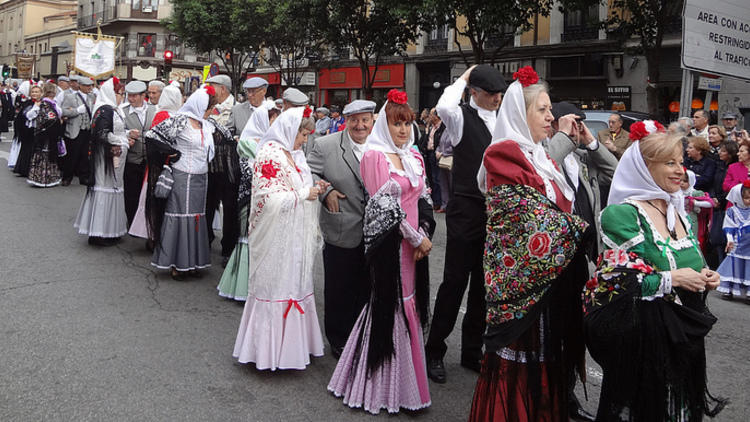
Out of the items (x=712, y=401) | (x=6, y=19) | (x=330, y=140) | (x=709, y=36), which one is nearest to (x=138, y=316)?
(x=330, y=140)

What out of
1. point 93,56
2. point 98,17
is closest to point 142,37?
point 98,17

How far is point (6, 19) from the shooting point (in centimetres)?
7325

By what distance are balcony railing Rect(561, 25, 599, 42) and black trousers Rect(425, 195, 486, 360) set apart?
2027 centimetres

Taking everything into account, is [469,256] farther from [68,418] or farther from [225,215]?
[225,215]

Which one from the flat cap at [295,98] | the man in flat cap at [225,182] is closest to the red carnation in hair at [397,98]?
the flat cap at [295,98]

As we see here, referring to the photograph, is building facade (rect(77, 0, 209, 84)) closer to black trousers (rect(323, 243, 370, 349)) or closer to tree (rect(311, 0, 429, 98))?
tree (rect(311, 0, 429, 98))

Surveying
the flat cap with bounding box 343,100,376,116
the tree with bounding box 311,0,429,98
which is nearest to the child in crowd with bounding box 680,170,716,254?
the flat cap with bounding box 343,100,376,116

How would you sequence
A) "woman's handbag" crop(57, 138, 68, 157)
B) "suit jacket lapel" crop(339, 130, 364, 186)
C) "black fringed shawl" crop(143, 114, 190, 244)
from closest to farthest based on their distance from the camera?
"suit jacket lapel" crop(339, 130, 364, 186)
"black fringed shawl" crop(143, 114, 190, 244)
"woman's handbag" crop(57, 138, 68, 157)

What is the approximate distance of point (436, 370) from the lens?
14.3 feet

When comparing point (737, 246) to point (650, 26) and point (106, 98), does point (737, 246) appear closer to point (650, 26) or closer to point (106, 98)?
point (106, 98)

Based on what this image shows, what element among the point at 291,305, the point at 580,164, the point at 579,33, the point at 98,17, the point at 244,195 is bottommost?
the point at 291,305

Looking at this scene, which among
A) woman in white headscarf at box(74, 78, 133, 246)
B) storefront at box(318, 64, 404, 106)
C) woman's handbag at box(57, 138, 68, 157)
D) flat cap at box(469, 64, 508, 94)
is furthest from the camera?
storefront at box(318, 64, 404, 106)

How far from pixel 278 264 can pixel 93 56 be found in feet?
59.6

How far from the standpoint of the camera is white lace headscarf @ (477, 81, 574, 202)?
311 centimetres
